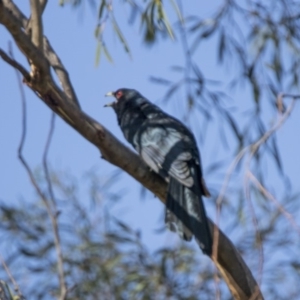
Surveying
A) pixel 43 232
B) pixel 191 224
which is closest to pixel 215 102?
pixel 191 224

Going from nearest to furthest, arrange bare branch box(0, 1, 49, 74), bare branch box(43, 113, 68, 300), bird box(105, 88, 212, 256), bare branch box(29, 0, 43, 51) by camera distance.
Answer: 1. bare branch box(43, 113, 68, 300)
2. bare branch box(0, 1, 49, 74)
3. bare branch box(29, 0, 43, 51)
4. bird box(105, 88, 212, 256)

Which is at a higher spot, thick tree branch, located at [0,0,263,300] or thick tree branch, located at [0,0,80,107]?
thick tree branch, located at [0,0,80,107]

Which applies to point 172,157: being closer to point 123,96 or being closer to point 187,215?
point 187,215

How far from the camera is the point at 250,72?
16.8ft

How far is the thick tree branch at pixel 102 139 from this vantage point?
11.6 ft

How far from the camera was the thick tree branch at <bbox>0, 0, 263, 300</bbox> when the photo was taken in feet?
11.6

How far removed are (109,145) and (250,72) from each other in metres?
1.54

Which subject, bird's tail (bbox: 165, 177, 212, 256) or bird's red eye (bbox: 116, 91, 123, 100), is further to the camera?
bird's red eye (bbox: 116, 91, 123, 100)

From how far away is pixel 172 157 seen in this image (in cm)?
454

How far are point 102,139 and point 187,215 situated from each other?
56 cm

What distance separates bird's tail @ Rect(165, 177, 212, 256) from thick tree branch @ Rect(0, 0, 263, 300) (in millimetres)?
56

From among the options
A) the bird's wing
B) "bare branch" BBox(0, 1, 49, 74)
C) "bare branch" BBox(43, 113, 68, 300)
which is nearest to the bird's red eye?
the bird's wing

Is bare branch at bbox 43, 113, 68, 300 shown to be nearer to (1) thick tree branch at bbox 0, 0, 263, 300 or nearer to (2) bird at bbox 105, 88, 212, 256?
(1) thick tree branch at bbox 0, 0, 263, 300

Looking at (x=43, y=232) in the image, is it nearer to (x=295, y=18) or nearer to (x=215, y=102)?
(x=215, y=102)
